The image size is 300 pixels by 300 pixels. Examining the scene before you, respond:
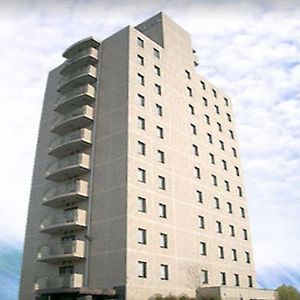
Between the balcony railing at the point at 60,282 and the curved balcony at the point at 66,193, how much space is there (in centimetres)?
798

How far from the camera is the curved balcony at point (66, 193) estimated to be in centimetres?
4319

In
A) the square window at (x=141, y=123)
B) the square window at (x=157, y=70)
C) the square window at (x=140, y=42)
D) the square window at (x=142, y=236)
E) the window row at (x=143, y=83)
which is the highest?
the square window at (x=140, y=42)

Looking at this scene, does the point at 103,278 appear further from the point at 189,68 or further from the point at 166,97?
the point at 189,68

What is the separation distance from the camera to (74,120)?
47.5m

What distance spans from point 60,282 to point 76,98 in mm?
21299

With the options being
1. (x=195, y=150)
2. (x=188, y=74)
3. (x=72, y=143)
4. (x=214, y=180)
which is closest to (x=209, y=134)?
(x=195, y=150)

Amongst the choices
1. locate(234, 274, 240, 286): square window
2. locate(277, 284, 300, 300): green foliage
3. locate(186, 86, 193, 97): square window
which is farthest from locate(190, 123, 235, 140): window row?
locate(277, 284, 300, 300): green foliage

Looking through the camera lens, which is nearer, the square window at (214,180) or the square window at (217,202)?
the square window at (217,202)

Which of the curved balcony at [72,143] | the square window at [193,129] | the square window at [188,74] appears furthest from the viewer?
the square window at [188,74]

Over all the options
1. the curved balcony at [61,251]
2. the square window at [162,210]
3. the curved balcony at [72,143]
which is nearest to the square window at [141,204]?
the square window at [162,210]

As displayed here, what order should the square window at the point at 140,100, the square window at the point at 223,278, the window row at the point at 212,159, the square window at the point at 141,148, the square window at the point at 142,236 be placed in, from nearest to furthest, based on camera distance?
the square window at the point at 142,236 < the square window at the point at 141,148 < the square window at the point at 140,100 < the square window at the point at 223,278 < the window row at the point at 212,159

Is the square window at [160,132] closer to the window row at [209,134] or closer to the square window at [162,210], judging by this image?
the window row at [209,134]

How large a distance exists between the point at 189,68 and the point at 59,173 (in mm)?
24949

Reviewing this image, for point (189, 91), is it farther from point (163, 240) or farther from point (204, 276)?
point (204, 276)
